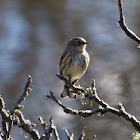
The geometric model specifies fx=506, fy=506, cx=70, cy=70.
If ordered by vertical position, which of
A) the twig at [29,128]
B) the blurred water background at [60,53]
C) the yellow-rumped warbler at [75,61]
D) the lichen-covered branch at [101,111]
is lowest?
the twig at [29,128]

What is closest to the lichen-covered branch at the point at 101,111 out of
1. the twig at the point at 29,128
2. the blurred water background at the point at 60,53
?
the twig at the point at 29,128

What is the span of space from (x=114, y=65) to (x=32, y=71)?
1254 millimetres

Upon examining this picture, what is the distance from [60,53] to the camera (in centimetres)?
793

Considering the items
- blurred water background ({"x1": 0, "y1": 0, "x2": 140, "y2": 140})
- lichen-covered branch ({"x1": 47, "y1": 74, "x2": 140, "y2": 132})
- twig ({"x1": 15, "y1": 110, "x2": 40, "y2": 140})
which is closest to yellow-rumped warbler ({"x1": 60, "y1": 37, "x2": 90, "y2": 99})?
blurred water background ({"x1": 0, "y1": 0, "x2": 140, "y2": 140})

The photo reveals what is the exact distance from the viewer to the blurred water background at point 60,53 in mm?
6934

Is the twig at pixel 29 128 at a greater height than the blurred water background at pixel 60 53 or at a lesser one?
lesser

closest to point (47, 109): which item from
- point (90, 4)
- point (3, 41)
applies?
point (3, 41)

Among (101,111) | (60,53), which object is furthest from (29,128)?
(60,53)

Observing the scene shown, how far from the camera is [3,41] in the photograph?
8.47m

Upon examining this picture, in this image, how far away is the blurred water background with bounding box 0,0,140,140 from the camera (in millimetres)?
6934

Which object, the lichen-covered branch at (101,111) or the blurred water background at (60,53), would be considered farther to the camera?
the blurred water background at (60,53)

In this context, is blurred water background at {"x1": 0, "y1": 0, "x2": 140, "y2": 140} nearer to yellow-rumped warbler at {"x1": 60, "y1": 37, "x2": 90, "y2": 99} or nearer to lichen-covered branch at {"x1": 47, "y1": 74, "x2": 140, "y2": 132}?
yellow-rumped warbler at {"x1": 60, "y1": 37, "x2": 90, "y2": 99}

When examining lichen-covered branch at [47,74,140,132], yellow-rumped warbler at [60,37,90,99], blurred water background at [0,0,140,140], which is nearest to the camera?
lichen-covered branch at [47,74,140,132]

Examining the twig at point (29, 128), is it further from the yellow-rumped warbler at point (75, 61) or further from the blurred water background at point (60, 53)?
the blurred water background at point (60, 53)
